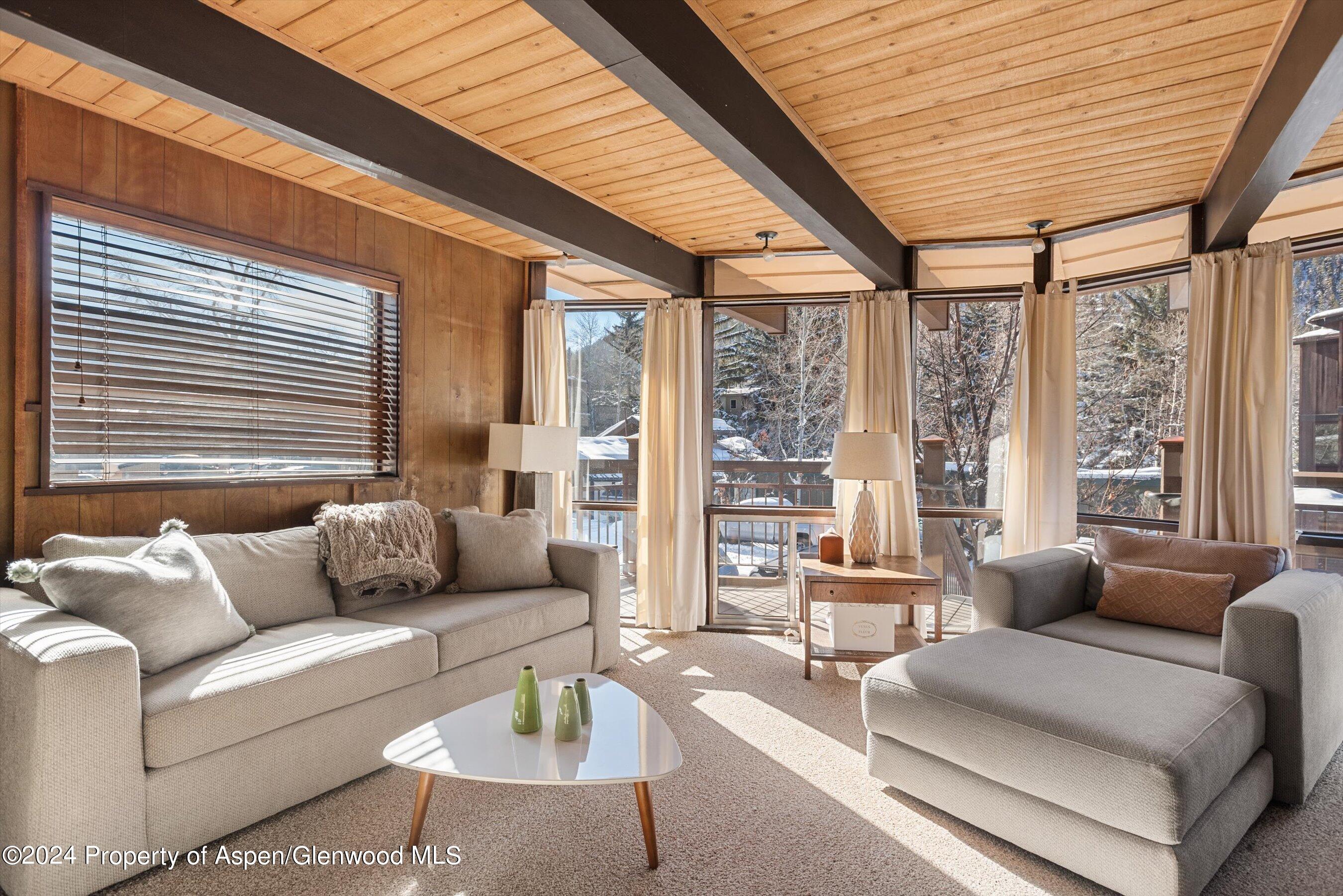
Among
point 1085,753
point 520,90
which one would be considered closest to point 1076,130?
point 520,90

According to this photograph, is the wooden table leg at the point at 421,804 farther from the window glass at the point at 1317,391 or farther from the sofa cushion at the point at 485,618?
the window glass at the point at 1317,391

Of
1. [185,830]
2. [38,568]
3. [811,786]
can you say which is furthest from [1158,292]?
[38,568]

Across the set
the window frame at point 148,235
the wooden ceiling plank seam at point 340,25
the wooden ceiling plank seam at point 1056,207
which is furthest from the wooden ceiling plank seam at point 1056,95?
the window frame at point 148,235

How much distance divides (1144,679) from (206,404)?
3622 millimetres

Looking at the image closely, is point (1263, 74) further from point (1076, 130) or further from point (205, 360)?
point (205, 360)

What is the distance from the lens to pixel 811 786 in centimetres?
247

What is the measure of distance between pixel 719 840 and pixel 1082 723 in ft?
3.55

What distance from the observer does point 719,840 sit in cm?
212

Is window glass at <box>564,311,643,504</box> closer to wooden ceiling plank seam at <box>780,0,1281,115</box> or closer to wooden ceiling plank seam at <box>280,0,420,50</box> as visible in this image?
wooden ceiling plank seam at <box>780,0,1281,115</box>

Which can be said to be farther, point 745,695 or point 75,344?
point 745,695

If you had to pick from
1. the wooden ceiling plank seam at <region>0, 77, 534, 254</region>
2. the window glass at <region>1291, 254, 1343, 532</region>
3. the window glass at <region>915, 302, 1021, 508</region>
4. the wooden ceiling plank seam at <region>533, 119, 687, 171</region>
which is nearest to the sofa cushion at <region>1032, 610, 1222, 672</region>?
the window glass at <region>1291, 254, 1343, 532</region>

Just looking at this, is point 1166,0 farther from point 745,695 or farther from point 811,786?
point 745,695

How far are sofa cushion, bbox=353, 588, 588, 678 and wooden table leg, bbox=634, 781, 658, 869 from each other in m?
1.17

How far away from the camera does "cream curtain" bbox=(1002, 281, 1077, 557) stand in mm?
3965
